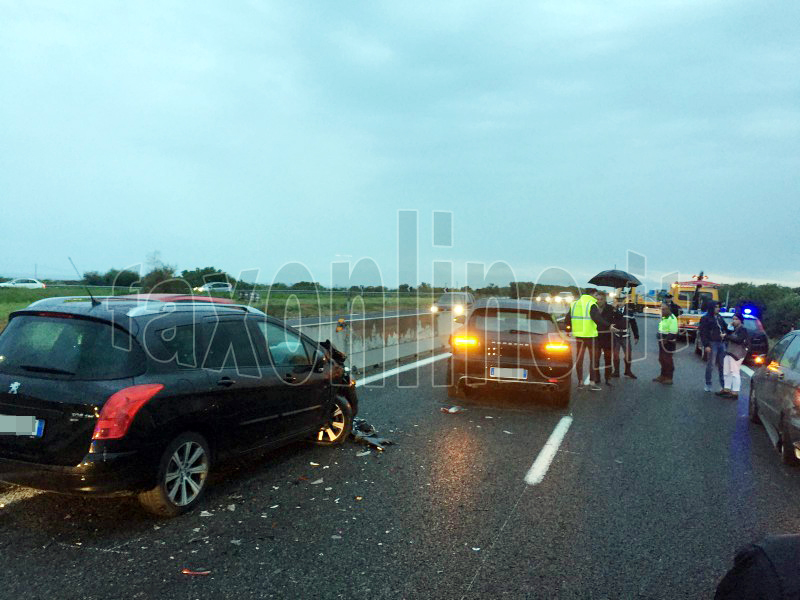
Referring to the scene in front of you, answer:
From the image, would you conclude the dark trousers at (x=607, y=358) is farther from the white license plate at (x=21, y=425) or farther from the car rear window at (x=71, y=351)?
the white license plate at (x=21, y=425)

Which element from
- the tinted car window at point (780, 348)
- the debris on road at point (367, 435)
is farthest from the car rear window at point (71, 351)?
the tinted car window at point (780, 348)

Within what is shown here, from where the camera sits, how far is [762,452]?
22.6ft

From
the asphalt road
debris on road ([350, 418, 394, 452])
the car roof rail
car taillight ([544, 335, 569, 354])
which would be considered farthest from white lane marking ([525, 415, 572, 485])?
the car roof rail

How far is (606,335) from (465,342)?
4344 millimetres

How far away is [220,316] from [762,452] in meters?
6.00

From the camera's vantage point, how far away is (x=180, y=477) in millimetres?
4613

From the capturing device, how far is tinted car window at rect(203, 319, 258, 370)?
5.11 metres

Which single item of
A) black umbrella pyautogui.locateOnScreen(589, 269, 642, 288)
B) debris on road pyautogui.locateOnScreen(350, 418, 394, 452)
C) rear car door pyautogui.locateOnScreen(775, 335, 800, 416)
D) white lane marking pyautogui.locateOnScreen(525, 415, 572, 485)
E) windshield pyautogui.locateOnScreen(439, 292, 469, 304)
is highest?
black umbrella pyautogui.locateOnScreen(589, 269, 642, 288)

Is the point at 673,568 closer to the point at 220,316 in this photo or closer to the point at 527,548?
the point at 527,548

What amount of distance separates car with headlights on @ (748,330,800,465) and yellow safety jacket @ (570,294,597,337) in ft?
11.3

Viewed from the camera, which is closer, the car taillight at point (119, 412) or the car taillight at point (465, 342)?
the car taillight at point (119, 412)

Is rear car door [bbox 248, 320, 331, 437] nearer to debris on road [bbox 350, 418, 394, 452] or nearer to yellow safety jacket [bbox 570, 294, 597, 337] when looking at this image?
debris on road [bbox 350, 418, 394, 452]

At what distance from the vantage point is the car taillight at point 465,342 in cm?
920

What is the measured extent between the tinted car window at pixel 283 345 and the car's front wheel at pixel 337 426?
26.8 inches
